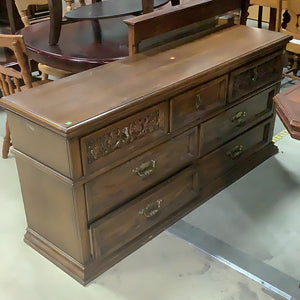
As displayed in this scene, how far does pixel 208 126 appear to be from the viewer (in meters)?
2.12

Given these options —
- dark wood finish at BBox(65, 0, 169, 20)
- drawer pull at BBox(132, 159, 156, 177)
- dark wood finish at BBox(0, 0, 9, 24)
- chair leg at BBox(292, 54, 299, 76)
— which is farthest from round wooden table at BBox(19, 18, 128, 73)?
dark wood finish at BBox(0, 0, 9, 24)

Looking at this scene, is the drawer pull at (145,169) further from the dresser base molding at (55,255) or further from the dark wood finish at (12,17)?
the dark wood finish at (12,17)

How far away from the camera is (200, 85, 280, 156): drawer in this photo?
2.15 metres

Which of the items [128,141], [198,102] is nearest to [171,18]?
[198,102]

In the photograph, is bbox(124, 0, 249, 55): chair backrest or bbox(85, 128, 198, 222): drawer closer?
bbox(85, 128, 198, 222): drawer

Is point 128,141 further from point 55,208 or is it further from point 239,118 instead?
point 239,118

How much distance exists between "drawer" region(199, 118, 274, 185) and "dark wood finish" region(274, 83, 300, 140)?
73 centimetres

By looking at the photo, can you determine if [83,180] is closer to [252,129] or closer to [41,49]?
[41,49]

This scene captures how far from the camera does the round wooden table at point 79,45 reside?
209 cm

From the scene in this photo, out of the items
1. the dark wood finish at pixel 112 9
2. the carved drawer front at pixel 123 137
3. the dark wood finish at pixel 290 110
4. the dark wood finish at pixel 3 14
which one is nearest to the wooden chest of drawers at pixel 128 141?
the carved drawer front at pixel 123 137

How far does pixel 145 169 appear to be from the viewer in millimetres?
1882

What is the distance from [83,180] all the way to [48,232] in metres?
0.42

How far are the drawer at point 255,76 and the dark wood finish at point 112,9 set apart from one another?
1.95ft

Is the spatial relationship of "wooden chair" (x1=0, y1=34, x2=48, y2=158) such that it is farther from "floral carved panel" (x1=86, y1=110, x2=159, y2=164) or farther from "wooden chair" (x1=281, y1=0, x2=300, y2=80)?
"wooden chair" (x1=281, y1=0, x2=300, y2=80)
